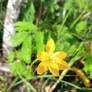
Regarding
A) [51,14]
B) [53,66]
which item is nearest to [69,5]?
[51,14]

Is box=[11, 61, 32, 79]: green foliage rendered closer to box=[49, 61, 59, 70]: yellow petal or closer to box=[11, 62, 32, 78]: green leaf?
box=[11, 62, 32, 78]: green leaf

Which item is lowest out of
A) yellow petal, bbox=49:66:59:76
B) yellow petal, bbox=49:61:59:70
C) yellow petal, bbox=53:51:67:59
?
yellow petal, bbox=49:66:59:76

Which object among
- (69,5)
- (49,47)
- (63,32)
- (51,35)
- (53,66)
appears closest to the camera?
(53,66)

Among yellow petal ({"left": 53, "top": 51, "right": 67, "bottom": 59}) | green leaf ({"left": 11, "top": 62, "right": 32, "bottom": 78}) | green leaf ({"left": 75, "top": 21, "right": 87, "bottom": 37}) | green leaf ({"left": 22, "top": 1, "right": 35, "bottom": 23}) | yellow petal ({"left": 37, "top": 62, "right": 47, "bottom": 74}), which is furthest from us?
green leaf ({"left": 75, "top": 21, "right": 87, "bottom": 37})

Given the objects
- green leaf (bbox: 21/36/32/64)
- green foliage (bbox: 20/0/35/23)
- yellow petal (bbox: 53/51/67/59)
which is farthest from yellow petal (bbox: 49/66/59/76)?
green foliage (bbox: 20/0/35/23)

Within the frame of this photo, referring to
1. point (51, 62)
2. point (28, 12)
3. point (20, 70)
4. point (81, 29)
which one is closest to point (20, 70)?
point (20, 70)

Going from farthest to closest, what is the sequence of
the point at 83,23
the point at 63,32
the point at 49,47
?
the point at 83,23, the point at 63,32, the point at 49,47

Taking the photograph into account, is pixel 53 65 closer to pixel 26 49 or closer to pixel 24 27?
pixel 26 49

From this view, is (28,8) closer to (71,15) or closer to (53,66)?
(71,15)

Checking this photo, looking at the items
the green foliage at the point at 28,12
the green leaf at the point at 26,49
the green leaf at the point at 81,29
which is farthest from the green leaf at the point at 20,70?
the green leaf at the point at 81,29

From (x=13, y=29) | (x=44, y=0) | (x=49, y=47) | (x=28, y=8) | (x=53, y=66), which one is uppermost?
(x=44, y=0)

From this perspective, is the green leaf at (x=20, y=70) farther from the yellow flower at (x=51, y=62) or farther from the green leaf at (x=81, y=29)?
the green leaf at (x=81, y=29)
